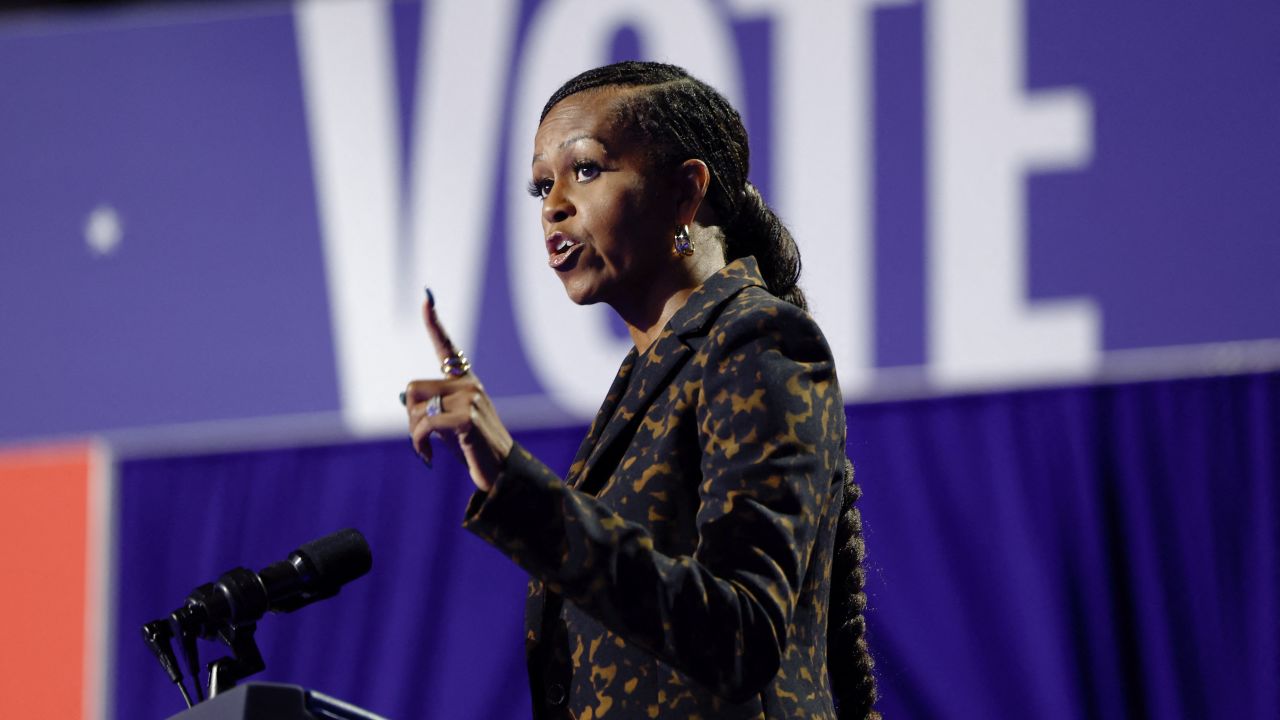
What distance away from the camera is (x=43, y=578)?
4.68 m

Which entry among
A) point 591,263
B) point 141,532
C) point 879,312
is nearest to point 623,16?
point 879,312

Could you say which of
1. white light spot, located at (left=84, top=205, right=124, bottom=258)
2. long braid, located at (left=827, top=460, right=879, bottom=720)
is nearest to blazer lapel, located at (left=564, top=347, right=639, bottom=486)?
long braid, located at (left=827, top=460, right=879, bottom=720)

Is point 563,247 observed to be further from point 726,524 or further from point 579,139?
point 726,524

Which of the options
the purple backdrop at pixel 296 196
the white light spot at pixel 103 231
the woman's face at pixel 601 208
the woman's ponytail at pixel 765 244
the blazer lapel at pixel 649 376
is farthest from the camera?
the white light spot at pixel 103 231

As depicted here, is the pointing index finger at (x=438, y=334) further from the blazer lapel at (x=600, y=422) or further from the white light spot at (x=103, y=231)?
the white light spot at (x=103, y=231)

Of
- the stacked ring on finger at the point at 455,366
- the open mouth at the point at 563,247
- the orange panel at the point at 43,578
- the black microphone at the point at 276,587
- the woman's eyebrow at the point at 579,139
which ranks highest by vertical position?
the woman's eyebrow at the point at 579,139

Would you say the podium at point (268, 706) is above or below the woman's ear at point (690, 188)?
below

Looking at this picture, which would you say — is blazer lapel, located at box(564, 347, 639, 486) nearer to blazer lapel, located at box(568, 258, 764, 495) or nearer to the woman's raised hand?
blazer lapel, located at box(568, 258, 764, 495)

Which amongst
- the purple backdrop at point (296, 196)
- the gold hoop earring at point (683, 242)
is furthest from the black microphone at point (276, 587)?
the purple backdrop at point (296, 196)

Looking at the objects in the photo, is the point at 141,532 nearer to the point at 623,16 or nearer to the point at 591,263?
the point at 623,16

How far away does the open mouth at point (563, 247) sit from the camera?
143cm

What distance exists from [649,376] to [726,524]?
0.70 ft

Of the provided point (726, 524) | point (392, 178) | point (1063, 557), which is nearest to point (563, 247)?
point (726, 524)

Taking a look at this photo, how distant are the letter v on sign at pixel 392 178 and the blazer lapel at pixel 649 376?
115 inches
